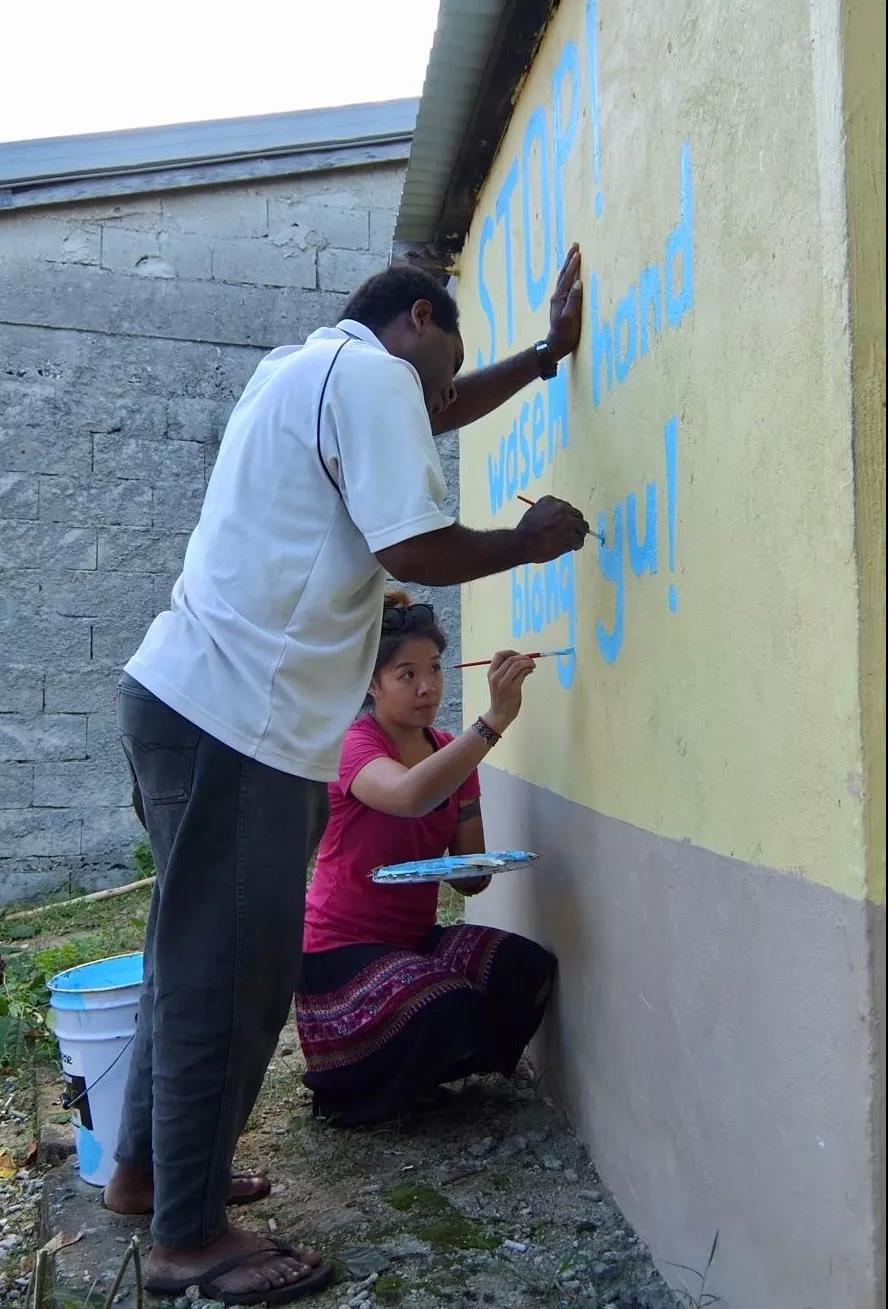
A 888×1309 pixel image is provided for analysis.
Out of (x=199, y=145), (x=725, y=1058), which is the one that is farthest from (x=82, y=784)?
(x=725, y=1058)

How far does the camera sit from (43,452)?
214 inches

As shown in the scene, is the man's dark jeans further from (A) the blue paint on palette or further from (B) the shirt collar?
(B) the shirt collar

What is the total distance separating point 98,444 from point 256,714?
13.3ft

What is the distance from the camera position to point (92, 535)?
18.0ft

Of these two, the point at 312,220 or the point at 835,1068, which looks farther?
the point at 312,220

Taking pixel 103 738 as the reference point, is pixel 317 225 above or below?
above

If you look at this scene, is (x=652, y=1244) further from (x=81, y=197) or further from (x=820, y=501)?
(x=81, y=197)

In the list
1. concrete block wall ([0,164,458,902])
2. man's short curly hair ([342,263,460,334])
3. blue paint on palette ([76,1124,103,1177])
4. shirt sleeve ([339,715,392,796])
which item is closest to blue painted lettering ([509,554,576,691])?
shirt sleeve ([339,715,392,796])

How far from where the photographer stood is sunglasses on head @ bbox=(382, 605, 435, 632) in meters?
2.76

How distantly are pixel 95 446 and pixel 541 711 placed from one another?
147 inches

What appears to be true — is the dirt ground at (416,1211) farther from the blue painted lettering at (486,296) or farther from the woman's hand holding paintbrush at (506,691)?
the blue painted lettering at (486,296)

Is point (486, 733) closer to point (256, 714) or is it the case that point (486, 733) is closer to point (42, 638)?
point (256, 714)

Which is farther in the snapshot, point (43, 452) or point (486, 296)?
point (43, 452)

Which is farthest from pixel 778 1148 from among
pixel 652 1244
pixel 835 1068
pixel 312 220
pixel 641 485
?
pixel 312 220
